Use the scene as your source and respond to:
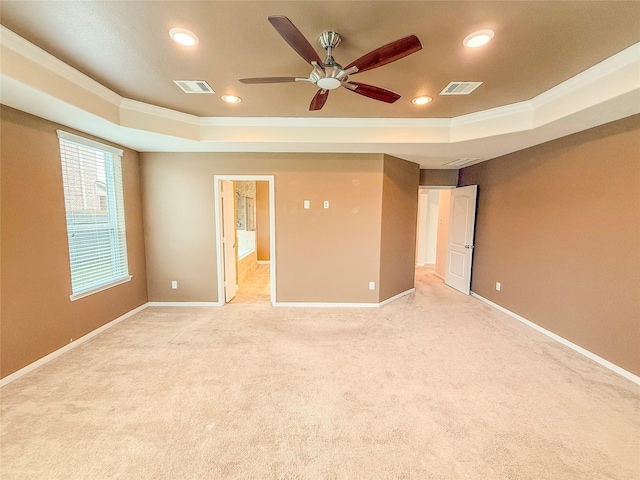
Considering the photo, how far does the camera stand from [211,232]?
4.02 m

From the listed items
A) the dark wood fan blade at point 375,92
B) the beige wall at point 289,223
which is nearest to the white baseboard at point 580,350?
the beige wall at point 289,223

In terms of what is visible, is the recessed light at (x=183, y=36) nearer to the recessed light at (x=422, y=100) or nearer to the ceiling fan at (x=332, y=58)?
the ceiling fan at (x=332, y=58)

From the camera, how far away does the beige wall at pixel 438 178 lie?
5.18 metres

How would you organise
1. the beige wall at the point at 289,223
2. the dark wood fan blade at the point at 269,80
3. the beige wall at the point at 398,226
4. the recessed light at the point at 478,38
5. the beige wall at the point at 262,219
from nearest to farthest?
the recessed light at the point at 478,38 → the dark wood fan blade at the point at 269,80 → the beige wall at the point at 289,223 → the beige wall at the point at 398,226 → the beige wall at the point at 262,219

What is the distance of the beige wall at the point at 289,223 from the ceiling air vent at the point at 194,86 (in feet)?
4.39

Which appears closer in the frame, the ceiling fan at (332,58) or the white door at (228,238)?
the ceiling fan at (332,58)

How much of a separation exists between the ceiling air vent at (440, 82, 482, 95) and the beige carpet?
264cm

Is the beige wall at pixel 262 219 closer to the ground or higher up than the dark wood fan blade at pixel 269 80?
closer to the ground

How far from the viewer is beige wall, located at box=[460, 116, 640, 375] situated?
238 centimetres

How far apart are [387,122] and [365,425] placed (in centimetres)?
316

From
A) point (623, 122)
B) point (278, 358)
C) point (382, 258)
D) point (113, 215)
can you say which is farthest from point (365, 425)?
point (113, 215)

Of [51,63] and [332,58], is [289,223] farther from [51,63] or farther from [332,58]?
[51,63]

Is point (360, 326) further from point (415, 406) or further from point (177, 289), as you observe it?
point (177, 289)

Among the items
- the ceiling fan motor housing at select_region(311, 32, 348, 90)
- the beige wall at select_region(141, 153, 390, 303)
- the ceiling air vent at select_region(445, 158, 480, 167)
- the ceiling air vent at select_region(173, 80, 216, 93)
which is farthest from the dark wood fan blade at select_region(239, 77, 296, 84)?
the ceiling air vent at select_region(445, 158, 480, 167)
